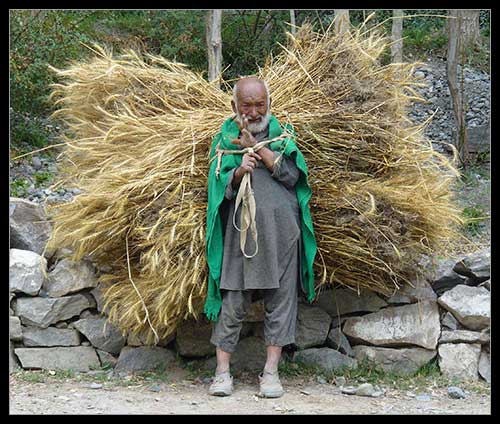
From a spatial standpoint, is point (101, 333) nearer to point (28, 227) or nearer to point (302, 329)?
point (28, 227)

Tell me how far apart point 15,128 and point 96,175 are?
99.6 inches

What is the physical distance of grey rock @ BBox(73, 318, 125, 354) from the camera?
4488 millimetres

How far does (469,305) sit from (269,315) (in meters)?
1.21

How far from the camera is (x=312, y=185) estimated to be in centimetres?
423

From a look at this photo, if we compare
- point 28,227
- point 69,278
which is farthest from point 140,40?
point 69,278

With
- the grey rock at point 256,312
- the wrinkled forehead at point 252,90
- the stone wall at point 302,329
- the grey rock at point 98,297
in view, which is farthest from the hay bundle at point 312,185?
the wrinkled forehead at point 252,90

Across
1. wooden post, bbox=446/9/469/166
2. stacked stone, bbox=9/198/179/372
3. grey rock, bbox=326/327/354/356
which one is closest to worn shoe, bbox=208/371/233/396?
stacked stone, bbox=9/198/179/372

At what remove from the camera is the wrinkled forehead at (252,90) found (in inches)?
152

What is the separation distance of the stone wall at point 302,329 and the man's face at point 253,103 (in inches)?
41.5

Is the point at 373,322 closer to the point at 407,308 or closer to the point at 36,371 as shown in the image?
the point at 407,308

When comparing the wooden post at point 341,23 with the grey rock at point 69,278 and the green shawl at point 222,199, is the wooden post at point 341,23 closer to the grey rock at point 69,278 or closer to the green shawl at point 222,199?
the green shawl at point 222,199
